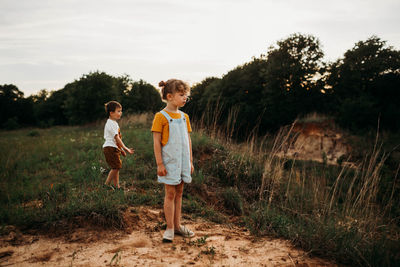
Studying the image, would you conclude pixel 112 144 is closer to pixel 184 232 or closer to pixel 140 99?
pixel 184 232

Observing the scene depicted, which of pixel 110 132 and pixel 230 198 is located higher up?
pixel 110 132

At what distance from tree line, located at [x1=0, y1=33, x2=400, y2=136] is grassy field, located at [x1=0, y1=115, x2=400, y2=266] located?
7.77 m

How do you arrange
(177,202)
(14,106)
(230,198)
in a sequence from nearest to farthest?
(177,202) → (230,198) → (14,106)

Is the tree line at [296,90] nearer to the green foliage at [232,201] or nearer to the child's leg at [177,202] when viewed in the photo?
the green foliage at [232,201]

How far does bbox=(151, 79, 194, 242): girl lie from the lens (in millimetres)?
2469

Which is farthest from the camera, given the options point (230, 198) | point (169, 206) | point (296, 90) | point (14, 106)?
point (14, 106)

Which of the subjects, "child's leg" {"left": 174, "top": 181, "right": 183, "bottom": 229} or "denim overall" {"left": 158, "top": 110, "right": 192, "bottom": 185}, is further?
"child's leg" {"left": 174, "top": 181, "right": 183, "bottom": 229}

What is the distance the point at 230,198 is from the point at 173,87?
96.4 inches

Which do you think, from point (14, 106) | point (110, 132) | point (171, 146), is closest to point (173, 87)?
point (171, 146)

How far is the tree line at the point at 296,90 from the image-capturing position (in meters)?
15.4

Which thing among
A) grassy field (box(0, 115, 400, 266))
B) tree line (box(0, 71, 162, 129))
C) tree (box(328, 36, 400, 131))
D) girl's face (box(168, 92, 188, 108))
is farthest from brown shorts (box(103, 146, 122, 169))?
tree (box(328, 36, 400, 131))

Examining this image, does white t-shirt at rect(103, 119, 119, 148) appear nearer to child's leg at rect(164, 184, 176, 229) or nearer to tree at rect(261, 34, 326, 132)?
child's leg at rect(164, 184, 176, 229)

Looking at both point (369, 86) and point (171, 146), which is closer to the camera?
point (171, 146)

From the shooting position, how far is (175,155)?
2.50 meters
